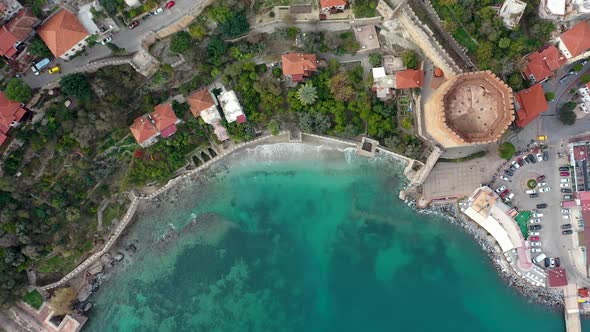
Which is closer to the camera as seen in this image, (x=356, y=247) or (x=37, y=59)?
(x=37, y=59)

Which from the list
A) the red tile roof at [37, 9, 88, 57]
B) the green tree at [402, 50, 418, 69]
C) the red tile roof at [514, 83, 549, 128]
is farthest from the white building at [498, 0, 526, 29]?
the red tile roof at [37, 9, 88, 57]

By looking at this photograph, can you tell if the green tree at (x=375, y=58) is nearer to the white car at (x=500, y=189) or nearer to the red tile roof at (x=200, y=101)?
the red tile roof at (x=200, y=101)

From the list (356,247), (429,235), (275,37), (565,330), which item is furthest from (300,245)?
(565,330)

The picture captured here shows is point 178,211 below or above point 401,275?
above

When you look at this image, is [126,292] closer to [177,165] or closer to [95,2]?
[177,165]

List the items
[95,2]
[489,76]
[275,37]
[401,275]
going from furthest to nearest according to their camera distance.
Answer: [401,275] → [275,37] → [95,2] → [489,76]

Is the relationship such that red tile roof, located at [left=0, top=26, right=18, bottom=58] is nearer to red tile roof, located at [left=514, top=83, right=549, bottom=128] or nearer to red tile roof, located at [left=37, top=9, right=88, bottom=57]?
red tile roof, located at [left=37, top=9, right=88, bottom=57]

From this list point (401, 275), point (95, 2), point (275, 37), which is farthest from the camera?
point (401, 275)
